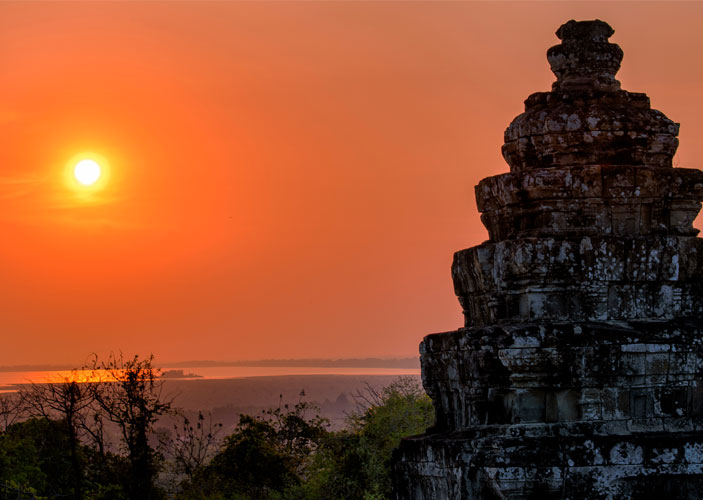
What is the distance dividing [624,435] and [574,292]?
148cm

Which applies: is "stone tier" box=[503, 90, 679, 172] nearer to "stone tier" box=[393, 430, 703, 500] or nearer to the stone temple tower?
the stone temple tower

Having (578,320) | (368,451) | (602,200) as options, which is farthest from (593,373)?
(368,451)

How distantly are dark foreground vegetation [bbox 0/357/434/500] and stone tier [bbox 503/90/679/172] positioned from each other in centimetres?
1044

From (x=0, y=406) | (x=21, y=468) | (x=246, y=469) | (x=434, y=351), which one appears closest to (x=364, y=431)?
(x=246, y=469)

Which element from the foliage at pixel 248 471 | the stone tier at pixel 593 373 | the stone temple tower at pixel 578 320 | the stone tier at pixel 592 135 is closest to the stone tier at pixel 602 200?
the stone temple tower at pixel 578 320

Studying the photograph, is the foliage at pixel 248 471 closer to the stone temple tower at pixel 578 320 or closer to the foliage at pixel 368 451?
the foliage at pixel 368 451

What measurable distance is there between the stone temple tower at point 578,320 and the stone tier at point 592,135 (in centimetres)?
1

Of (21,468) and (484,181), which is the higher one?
(484,181)

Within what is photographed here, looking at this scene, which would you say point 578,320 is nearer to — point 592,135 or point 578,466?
point 578,466

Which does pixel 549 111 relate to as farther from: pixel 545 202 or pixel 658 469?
pixel 658 469

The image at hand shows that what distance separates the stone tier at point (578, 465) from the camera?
1184 centimetres

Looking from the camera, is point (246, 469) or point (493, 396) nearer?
point (493, 396)

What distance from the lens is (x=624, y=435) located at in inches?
472

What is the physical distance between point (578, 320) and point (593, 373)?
585 mm
